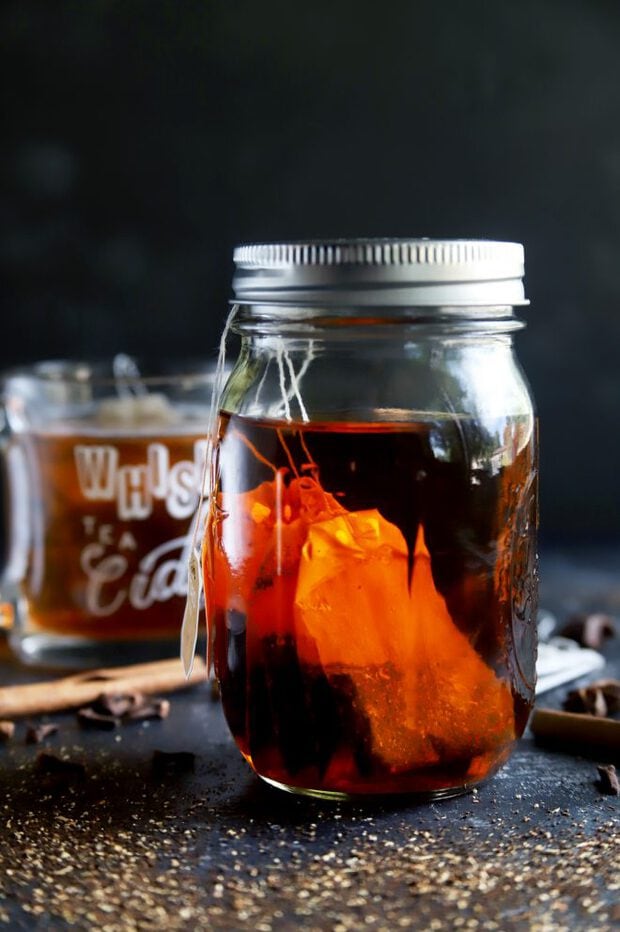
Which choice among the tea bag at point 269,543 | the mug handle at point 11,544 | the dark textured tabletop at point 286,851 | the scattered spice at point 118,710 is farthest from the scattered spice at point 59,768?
the mug handle at point 11,544

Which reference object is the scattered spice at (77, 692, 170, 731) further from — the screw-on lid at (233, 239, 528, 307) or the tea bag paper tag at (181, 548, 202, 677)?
the screw-on lid at (233, 239, 528, 307)

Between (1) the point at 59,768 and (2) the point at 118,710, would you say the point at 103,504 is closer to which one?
(2) the point at 118,710

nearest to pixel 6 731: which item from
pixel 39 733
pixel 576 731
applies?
pixel 39 733

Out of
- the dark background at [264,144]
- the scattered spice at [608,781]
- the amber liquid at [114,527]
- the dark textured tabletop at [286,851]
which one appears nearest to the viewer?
the dark textured tabletop at [286,851]

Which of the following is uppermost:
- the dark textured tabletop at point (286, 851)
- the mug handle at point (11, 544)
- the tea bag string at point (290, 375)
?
the tea bag string at point (290, 375)

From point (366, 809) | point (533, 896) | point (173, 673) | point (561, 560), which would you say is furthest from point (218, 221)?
point (533, 896)

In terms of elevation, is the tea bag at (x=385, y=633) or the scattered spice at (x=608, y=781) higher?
the tea bag at (x=385, y=633)

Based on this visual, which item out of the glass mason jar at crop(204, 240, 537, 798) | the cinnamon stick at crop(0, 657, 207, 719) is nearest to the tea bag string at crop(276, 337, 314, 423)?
the glass mason jar at crop(204, 240, 537, 798)

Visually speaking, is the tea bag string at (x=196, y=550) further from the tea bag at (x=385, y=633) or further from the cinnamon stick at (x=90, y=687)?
the cinnamon stick at (x=90, y=687)
